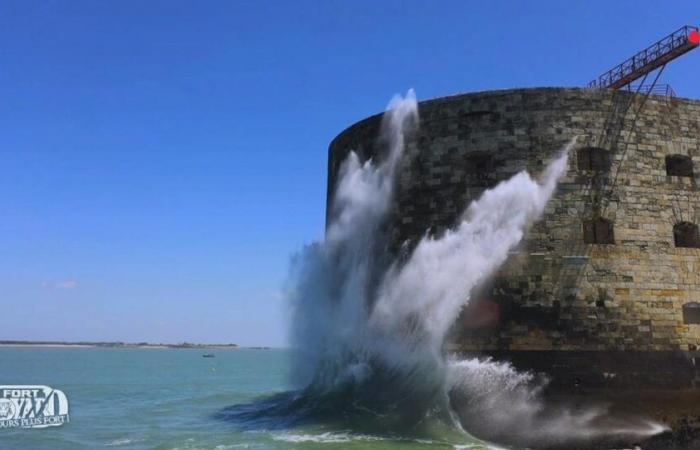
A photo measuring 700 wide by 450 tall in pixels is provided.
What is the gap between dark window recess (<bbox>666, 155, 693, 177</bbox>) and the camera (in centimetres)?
1384

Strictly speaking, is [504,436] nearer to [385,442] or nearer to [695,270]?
[385,442]

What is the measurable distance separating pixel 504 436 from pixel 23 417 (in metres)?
12.6

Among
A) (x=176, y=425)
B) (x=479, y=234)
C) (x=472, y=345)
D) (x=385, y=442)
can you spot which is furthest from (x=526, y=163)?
(x=176, y=425)

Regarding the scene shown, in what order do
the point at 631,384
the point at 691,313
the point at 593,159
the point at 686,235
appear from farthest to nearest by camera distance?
the point at 686,235 < the point at 593,159 < the point at 691,313 < the point at 631,384

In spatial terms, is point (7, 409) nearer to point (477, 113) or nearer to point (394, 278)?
point (394, 278)

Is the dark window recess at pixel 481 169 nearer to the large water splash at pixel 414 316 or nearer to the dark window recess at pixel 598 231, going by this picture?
the large water splash at pixel 414 316

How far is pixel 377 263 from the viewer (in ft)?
49.4

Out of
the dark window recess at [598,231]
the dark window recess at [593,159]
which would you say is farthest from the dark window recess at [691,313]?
the dark window recess at [593,159]

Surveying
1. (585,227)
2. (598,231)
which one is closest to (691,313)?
(598,231)

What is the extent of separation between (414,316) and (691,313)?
562 centimetres

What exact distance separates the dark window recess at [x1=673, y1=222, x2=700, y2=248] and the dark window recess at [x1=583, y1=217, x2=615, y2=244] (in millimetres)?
1575

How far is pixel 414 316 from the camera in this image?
13852 millimetres

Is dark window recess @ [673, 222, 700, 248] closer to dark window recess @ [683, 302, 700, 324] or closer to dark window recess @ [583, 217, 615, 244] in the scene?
dark window recess @ [683, 302, 700, 324]

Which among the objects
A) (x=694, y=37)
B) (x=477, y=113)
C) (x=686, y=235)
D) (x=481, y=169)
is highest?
(x=694, y=37)
